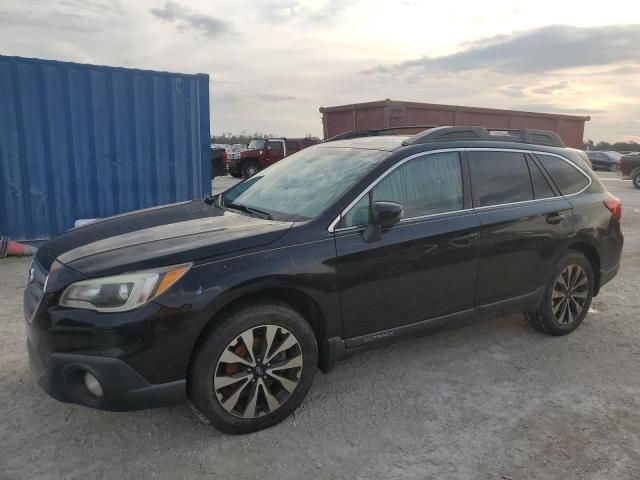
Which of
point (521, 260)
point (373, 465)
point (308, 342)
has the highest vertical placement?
→ point (521, 260)

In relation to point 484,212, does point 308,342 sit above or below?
below

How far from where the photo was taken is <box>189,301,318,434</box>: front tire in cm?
268

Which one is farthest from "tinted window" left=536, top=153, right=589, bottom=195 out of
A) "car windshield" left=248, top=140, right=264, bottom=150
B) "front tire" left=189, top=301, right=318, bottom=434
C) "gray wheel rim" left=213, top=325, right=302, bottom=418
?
"car windshield" left=248, top=140, right=264, bottom=150

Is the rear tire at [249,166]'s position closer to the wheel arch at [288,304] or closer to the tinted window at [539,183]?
the tinted window at [539,183]

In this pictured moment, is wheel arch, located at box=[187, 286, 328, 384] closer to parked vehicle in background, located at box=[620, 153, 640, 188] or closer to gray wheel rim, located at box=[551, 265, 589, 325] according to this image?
gray wheel rim, located at box=[551, 265, 589, 325]

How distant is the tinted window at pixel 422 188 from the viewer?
127 inches

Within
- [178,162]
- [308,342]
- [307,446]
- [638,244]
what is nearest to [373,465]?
[307,446]

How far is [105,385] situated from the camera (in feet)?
8.25

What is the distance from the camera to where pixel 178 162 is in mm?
8250

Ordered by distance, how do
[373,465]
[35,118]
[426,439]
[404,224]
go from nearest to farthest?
1. [373,465]
2. [426,439]
3. [404,224]
4. [35,118]

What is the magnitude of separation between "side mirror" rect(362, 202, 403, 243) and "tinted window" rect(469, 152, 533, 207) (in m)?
0.90

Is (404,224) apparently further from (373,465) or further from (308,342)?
(373,465)

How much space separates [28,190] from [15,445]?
548 cm

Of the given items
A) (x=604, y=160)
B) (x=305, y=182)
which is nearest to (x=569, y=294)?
(x=305, y=182)
